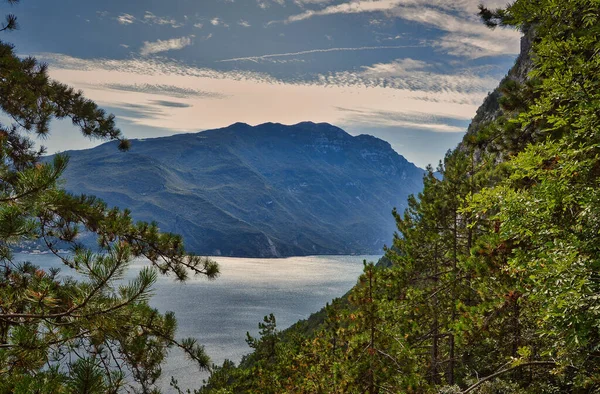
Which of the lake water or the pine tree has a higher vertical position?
the pine tree

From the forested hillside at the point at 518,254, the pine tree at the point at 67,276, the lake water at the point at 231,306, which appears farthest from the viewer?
the lake water at the point at 231,306

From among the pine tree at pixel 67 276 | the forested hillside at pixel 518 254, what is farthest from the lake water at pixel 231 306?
the pine tree at pixel 67 276

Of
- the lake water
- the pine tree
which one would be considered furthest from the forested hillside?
the lake water

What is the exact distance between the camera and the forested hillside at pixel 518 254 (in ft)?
18.2

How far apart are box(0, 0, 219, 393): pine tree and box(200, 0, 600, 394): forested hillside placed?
8.68 feet

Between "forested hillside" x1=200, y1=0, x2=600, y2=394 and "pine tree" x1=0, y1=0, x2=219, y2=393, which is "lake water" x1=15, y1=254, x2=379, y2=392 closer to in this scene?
"forested hillside" x1=200, y1=0, x2=600, y2=394

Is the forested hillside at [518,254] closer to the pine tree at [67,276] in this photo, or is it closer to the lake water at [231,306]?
the pine tree at [67,276]

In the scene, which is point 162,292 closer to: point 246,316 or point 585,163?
point 246,316

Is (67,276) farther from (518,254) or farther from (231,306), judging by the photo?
(231,306)

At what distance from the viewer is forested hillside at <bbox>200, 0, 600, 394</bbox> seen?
18.2 ft

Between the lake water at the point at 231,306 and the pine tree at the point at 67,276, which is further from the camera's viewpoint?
the lake water at the point at 231,306

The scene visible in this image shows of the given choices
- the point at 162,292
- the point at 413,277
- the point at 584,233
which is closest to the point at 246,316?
the point at 162,292

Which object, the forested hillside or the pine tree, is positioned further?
the forested hillside

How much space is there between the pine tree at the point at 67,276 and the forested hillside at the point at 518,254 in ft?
8.68
